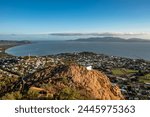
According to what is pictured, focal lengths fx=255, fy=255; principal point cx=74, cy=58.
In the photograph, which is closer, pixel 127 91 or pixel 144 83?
pixel 127 91

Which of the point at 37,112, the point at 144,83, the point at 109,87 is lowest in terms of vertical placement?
the point at 144,83

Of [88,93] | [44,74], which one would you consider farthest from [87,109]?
[44,74]

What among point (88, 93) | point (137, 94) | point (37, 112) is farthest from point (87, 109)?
point (137, 94)

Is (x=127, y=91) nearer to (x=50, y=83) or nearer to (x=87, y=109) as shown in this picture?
(x=50, y=83)

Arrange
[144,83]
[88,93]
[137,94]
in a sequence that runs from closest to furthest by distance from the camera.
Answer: [88,93] → [137,94] → [144,83]

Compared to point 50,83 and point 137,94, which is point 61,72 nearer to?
point 50,83

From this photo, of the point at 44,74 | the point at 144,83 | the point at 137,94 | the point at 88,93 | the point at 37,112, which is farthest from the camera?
the point at 144,83

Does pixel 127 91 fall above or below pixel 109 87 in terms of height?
below

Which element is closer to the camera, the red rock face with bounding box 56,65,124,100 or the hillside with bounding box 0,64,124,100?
the hillside with bounding box 0,64,124,100

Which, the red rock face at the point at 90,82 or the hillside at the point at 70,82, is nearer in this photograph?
the hillside at the point at 70,82

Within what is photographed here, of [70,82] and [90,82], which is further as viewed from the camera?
[90,82]
